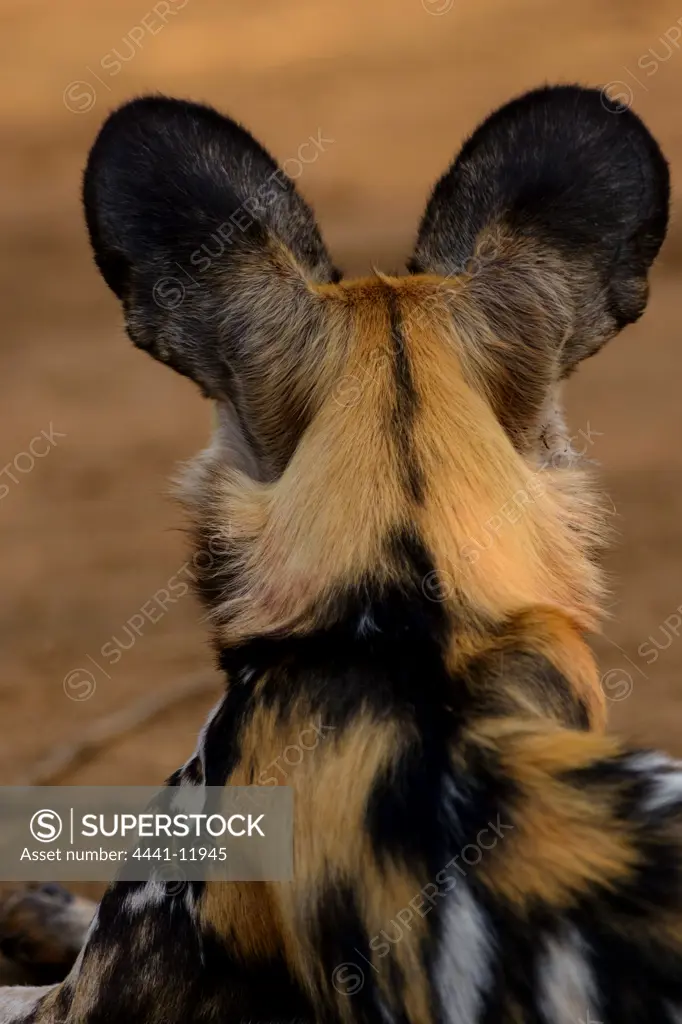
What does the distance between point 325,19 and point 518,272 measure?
34.0 feet

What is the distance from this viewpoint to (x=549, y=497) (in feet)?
6.44

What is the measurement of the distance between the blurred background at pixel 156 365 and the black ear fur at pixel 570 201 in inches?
11.2

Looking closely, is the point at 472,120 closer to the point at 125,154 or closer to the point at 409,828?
the point at 125,154

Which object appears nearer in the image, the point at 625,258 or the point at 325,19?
the point at 625,258

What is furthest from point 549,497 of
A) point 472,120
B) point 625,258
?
point 472,120

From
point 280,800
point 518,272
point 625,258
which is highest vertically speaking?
point 625,258

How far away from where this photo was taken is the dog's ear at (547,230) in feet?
6.51

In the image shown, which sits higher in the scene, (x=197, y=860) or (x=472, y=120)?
(x=472, y=120)
